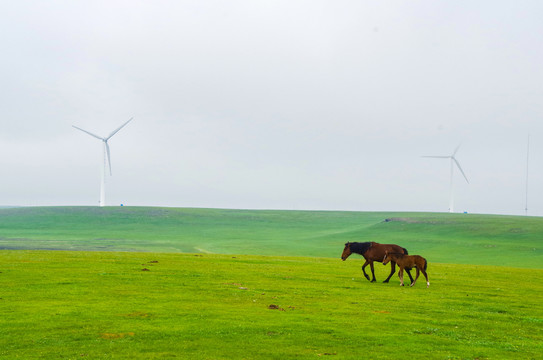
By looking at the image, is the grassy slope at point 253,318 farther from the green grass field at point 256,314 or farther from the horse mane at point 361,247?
the horse mane at point 361,247

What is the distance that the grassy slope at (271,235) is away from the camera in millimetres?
95875

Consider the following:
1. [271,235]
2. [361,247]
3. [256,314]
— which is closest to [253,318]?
[256,314]

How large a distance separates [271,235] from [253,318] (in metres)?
130

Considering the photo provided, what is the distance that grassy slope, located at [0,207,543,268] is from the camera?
315 ft

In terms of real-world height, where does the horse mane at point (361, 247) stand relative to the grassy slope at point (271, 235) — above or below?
above

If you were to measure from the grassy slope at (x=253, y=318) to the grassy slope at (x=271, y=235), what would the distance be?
54.5m

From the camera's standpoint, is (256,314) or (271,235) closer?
(256,314)

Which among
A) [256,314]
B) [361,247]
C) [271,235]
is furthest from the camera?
[271,235]

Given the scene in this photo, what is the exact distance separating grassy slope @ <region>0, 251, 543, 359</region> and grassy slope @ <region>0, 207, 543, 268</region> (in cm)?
5446

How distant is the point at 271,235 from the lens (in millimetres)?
149500

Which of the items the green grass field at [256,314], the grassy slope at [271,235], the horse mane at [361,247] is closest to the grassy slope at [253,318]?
the green grass field at [256,314]

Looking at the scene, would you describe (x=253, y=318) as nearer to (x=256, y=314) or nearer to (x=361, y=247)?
(x=256, y=314)

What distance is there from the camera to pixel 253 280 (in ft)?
107

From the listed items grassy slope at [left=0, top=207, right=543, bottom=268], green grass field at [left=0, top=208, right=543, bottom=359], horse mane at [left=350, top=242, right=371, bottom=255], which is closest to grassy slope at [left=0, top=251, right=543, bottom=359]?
green grass field at [left=0, top=208, right=543, bottom=359]
